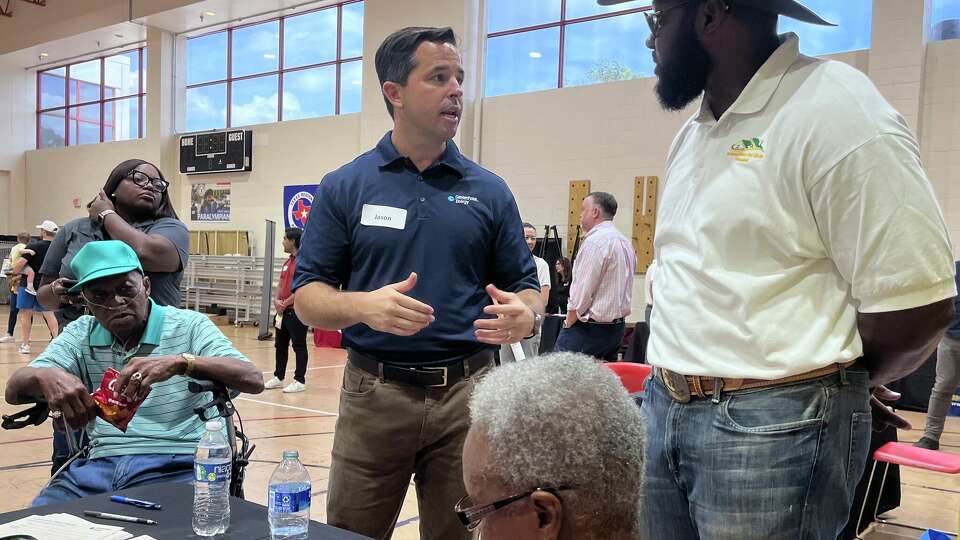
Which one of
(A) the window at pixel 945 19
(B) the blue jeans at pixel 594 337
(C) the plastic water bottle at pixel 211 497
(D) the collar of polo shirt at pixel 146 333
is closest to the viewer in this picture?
(C) the plastic water bottle at pixel 211 497

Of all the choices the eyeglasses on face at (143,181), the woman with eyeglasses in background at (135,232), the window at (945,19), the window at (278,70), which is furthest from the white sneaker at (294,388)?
the window at (945,19)

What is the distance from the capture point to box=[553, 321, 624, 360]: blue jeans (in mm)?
5688

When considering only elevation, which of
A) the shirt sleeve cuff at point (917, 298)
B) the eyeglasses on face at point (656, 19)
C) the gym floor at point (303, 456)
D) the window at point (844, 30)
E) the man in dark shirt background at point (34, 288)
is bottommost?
the gym floor at point (303, 456)

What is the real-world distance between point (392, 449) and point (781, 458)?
1069mm

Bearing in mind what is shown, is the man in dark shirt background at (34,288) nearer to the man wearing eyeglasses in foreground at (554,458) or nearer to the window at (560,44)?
the window at (560,44)

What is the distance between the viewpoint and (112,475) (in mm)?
2363

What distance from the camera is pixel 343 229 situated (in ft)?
6.85

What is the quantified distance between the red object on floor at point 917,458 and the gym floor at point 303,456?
0.56 meters

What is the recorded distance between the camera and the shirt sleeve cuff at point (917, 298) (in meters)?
1.22

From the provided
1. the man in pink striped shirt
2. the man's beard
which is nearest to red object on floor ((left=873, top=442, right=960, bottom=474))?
the man in pink striped shirt

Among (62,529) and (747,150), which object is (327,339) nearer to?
(62,529)

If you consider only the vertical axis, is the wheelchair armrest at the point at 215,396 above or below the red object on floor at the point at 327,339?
above

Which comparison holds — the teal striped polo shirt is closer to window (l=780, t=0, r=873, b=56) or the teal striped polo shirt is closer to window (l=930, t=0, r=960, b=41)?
window (l=780, t=0, r=873, b=56)

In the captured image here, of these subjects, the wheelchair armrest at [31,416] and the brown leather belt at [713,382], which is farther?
the wheelchair armrest at [31,416]
